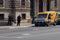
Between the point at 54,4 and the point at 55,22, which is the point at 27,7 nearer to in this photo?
the point at 55,22

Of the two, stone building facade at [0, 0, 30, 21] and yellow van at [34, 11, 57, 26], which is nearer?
yellow van at [34, 11, 57, 26]

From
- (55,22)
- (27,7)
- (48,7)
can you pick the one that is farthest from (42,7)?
(55,22)

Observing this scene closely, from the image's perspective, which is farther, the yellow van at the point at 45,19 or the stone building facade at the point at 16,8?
the stone building facade at the point at 16,8

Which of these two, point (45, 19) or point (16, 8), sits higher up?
point (16, 8)

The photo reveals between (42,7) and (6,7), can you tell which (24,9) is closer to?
(6,7)

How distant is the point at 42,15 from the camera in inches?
1559

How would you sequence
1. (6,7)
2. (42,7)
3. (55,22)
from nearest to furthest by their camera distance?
1. (55,22)
2. (6,7)
3. (42,7)

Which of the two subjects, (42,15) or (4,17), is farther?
(4,17)

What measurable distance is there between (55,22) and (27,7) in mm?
6694

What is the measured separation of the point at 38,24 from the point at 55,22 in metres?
4.05

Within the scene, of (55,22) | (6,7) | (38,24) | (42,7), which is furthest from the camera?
(42,7)

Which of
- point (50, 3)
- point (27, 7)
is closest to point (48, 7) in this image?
point (50, 3)

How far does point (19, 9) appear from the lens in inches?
1806

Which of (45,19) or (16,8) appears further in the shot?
(16,8)
